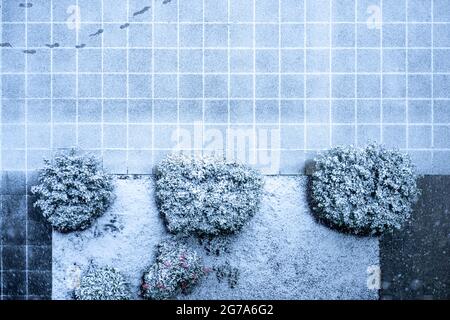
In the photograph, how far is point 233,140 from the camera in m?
5.78

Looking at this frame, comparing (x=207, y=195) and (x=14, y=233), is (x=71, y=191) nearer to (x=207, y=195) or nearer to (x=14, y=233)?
(x=14, y=233)

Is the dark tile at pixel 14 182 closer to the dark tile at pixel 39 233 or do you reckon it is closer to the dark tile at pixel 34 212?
the dark tile at pixel 34 212

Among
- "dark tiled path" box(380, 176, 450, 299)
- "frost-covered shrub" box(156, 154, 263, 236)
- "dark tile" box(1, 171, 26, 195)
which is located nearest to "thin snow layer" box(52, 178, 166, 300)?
"frost-covered shrub" box(156, 154, 263, 236)

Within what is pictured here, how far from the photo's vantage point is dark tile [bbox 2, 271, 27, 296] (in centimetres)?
577

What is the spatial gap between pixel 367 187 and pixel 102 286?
343 cm

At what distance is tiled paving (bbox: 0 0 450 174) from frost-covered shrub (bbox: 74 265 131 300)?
1.30m

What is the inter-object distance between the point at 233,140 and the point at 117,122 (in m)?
1.51

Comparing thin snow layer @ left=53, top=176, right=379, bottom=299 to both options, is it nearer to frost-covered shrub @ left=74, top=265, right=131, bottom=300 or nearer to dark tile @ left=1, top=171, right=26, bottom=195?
frost-covered shrub @ left=74, top=265, right=131, bottom=300

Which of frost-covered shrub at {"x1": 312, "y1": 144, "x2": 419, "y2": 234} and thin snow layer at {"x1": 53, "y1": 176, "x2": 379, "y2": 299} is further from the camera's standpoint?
thin snow layer at {"x1": 53, "y1": 176, "x2": 379, "y2": 299}

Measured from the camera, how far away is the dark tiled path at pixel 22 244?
5750 mm

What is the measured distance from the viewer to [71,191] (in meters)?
5.38

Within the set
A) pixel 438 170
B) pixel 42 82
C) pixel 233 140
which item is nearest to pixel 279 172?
pixel 233 140

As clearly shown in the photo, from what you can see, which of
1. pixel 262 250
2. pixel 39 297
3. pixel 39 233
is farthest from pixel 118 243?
pixel 262 250
